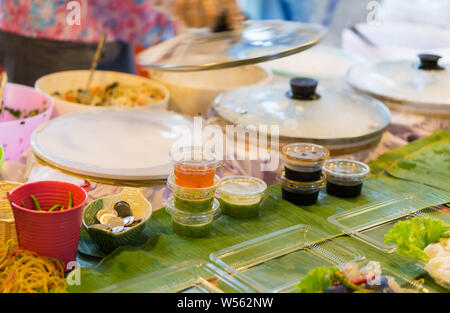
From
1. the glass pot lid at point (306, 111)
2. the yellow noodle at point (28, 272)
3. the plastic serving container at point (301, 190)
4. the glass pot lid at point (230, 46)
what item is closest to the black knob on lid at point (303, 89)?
the glass pot lid at point (306, 111)

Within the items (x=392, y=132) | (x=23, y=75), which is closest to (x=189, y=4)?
(x=392, y=132)

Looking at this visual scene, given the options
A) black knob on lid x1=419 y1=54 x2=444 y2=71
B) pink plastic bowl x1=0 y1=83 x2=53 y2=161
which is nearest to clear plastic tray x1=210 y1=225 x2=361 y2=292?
pink plastic bowl x1=0 y1=83 x2=53 y2=161

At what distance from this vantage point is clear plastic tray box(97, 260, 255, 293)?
901 millimetres

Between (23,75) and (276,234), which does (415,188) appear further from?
(23,75)

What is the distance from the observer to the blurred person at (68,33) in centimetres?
199

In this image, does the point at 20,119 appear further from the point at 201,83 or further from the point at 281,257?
the point at 281,257

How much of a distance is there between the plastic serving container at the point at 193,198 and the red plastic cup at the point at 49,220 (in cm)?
20

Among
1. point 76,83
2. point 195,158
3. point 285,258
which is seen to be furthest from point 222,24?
point 76,83

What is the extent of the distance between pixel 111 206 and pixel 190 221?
0.16 metres

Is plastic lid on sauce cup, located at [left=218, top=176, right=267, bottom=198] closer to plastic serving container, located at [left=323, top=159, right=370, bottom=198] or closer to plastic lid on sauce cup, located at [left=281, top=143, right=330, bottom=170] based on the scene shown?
plastic lid on sauce cup, located at [left=281, top=143, right=330, bottom=170]

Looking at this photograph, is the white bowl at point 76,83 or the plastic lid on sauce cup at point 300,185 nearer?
the plastic lid on sauce cup at point 300,185

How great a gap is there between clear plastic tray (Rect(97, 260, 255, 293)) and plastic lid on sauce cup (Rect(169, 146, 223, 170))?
209 millimetres

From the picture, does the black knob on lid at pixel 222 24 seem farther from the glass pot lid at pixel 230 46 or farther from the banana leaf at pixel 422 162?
the banana leaf at pixel 422 162

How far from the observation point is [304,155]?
4.17 ft
